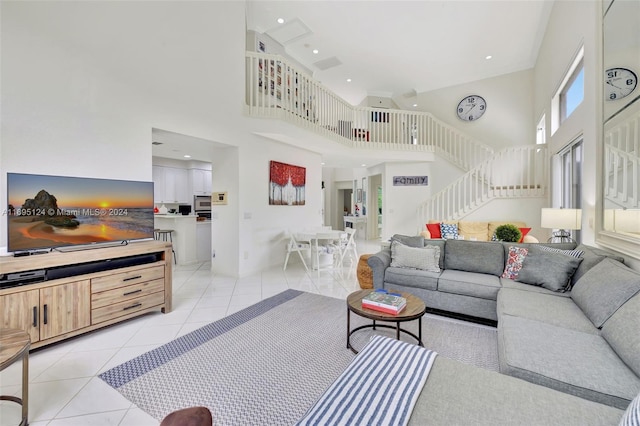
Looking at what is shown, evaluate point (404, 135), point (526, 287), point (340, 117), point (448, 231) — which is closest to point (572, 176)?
point (448, 231)

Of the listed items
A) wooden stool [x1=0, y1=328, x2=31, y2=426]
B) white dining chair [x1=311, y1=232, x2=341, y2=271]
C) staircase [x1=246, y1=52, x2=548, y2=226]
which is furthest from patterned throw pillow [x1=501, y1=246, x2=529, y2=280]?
wooden stool [x1=0, y1=328, x2=31, y2=426]

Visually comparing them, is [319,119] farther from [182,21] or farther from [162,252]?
[162,252]

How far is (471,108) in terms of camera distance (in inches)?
296

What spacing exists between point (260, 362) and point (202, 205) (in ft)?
21.2

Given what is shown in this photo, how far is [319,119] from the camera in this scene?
5.50 metres

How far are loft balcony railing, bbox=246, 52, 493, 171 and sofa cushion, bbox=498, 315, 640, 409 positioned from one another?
417 centimetres

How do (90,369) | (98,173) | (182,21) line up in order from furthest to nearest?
1. (182,21)
2. (98,173)
3. (90,369)

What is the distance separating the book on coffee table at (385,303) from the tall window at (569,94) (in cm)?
375

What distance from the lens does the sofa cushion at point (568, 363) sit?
124 cm

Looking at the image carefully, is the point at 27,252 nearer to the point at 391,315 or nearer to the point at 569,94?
the point at 391,315

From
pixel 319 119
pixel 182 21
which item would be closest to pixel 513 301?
pixel 319 119

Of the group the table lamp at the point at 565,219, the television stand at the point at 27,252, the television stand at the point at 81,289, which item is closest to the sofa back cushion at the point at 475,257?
the table lamp at the point at 565,219

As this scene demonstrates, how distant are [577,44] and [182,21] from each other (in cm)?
513

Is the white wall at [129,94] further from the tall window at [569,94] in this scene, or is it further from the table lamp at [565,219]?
the tall window at [569,94]
